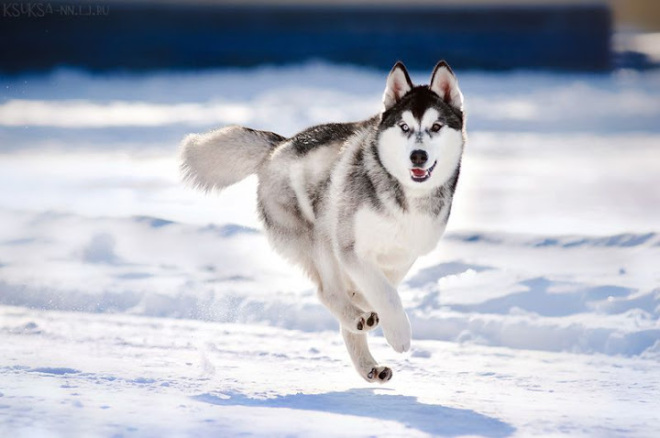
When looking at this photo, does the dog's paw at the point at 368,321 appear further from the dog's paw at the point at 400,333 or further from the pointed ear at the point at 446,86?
the pointed ear at the point at 446,86

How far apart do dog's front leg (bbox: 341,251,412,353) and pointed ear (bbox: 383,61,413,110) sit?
0.67m

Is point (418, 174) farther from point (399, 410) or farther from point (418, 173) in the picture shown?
point (399, 410)

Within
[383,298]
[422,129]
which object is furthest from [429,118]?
[383,298]

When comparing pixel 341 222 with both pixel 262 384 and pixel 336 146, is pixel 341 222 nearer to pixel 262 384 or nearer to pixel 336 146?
pixel 336 146

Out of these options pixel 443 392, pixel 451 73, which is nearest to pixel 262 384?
pixel 443 392

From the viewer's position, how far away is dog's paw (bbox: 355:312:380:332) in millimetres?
3863

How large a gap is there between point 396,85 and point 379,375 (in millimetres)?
1321

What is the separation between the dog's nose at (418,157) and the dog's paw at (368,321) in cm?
72

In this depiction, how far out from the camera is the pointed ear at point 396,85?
376cm

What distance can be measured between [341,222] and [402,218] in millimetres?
287

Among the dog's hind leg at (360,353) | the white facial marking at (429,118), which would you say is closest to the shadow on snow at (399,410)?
the dog's hind leg at (360,353)

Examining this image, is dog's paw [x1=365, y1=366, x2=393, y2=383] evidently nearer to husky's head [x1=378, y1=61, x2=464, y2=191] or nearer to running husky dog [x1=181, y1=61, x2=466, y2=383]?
running husky dog [x1=181, y1=61, x2=466, y2=383]

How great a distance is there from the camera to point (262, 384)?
5219 millimetres

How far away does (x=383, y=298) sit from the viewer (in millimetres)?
3748
